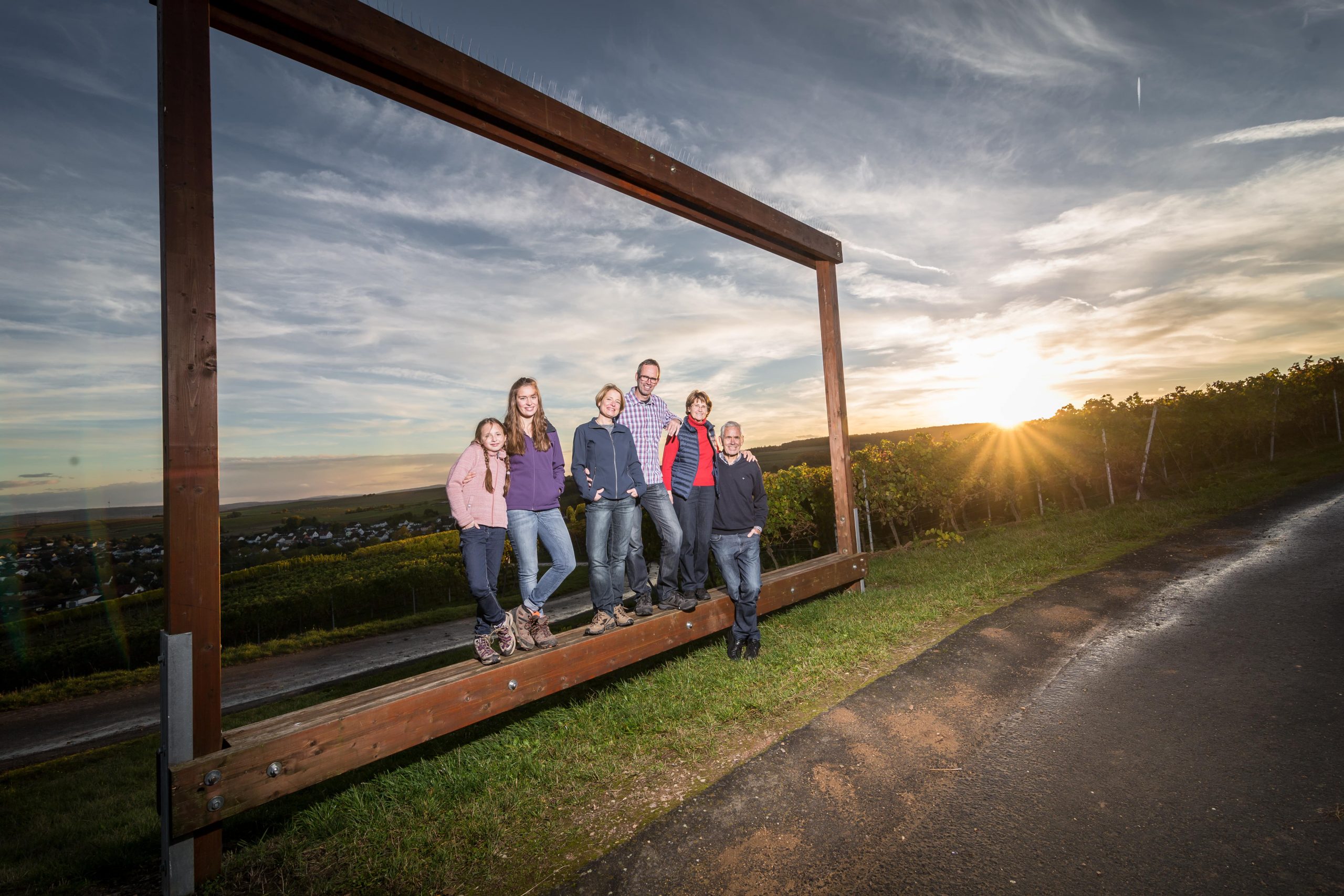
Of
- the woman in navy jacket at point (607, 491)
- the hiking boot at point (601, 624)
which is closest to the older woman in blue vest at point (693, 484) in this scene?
the woman in navy jacket at point (607, 491)

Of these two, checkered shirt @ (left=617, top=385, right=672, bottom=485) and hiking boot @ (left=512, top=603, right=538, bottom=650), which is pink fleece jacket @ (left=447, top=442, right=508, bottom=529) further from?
checkered shirt @ (left=617, top=385, right=672, bottom=485)

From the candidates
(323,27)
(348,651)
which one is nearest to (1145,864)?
(323,27)

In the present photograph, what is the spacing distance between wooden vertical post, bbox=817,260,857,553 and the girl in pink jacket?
4.69 meters

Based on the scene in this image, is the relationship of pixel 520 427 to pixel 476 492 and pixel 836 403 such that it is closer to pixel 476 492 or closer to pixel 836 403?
pixel 476 492

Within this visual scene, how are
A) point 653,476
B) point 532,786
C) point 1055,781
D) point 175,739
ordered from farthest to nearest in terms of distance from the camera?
point 653,476 → point 532,786 → point 1055,781 → point 175,739

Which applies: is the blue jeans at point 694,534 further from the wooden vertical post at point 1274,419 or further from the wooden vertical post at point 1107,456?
the wooden vertical post at point 1274,419

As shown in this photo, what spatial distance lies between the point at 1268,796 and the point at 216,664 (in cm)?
507

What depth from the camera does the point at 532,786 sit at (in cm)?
354

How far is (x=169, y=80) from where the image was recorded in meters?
3.00

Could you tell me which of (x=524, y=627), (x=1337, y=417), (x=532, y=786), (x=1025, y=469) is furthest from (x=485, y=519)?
(x=1337, y=417)

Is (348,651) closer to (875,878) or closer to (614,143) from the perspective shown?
(614,143)

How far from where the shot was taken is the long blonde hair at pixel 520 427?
443 centimetres

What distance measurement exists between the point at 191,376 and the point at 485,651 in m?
2.33

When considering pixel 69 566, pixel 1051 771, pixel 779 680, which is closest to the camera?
pixel 1051 771
